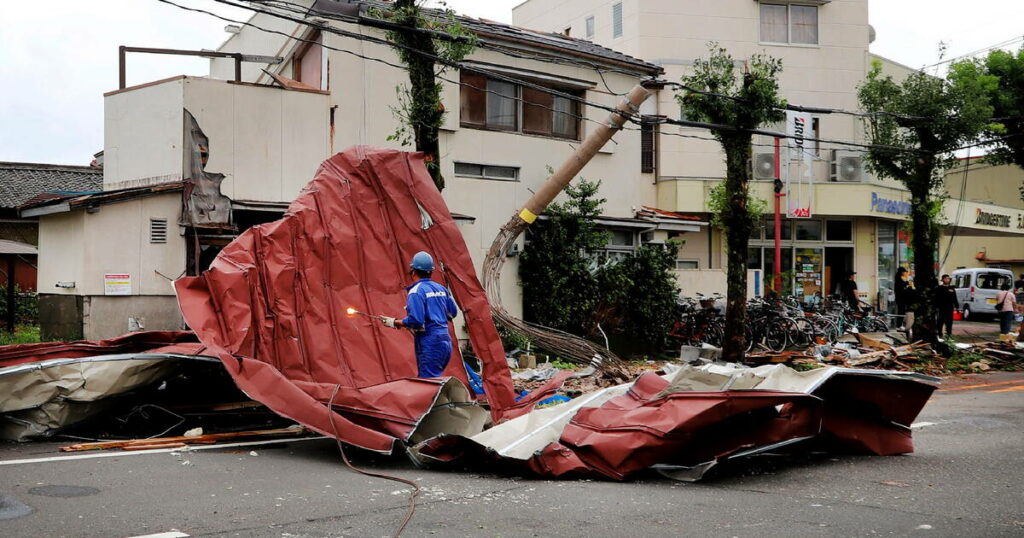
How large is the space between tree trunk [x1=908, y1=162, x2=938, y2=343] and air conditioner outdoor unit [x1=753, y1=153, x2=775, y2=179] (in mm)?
9218

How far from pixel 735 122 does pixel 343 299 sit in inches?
362

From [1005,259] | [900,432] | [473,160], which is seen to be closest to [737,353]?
[473,160]

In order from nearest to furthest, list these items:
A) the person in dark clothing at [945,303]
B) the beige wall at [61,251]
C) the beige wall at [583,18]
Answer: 1. the beige wall at [61,251]
2. the person in dark clothing at [945,303]
3. the beige wall at [583,18]

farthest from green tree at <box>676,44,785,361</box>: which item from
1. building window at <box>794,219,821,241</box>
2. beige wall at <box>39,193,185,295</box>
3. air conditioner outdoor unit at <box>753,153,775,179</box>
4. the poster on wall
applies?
building window at <box>794,219,821,241</box>

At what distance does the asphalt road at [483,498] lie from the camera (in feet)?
17.0

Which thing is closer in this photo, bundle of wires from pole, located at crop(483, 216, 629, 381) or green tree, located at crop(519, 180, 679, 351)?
bundle of wires from pole, located at crop(483, 216, 629, 381)

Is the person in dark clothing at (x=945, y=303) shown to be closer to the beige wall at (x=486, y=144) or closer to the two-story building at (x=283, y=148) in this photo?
the two-story building at (x=283, y=148)

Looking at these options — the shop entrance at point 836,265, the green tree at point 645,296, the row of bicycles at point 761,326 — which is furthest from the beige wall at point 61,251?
the shop entrance at point 836,265

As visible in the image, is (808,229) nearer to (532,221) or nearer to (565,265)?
(565,265)

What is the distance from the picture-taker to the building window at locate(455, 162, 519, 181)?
57.0ft

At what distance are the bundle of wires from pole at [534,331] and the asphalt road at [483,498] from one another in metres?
6.68

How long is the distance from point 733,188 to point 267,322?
402 inches

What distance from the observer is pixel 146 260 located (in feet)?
44.4

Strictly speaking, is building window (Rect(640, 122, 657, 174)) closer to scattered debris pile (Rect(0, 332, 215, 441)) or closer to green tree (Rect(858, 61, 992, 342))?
green tree (Rect(858, 61, 992, 342))
